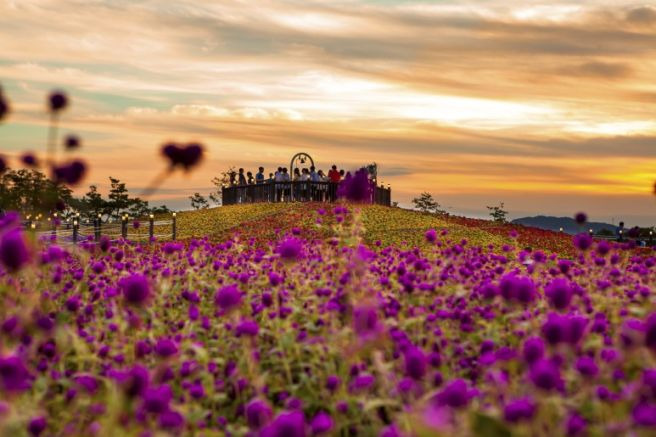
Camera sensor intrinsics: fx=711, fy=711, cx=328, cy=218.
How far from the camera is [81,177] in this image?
12.9ft

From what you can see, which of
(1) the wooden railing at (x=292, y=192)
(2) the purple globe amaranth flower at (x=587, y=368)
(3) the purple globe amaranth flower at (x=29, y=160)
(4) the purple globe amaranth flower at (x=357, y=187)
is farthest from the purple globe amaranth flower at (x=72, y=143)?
(1) the wooden railing at (x=292, y=192)

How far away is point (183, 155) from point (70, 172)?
1168 millimetres

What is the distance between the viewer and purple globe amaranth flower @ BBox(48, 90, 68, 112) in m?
4.49

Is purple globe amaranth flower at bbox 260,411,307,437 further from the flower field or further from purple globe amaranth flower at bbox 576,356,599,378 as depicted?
purple globe amaranth flower at bbox 576,356,599,378

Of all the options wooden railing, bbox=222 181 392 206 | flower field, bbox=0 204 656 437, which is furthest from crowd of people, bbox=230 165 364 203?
flower field, bbox=0 204 656 437

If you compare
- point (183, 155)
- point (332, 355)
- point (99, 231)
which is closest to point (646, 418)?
point (183, 155)

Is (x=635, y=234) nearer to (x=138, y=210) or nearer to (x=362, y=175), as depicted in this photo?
(x=362, y=175)

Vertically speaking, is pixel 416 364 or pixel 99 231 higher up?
pixel 416 364

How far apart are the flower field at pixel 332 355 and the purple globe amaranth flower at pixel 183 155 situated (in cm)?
67

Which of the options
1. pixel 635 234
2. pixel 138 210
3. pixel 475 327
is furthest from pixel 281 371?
pixel 138 210

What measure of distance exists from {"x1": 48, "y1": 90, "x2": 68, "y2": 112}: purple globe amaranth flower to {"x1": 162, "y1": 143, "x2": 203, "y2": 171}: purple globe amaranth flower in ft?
5.85

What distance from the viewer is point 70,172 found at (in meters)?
3.91

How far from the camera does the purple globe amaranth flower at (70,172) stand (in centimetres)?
390

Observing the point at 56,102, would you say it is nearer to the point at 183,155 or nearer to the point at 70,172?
the point at 70,172
